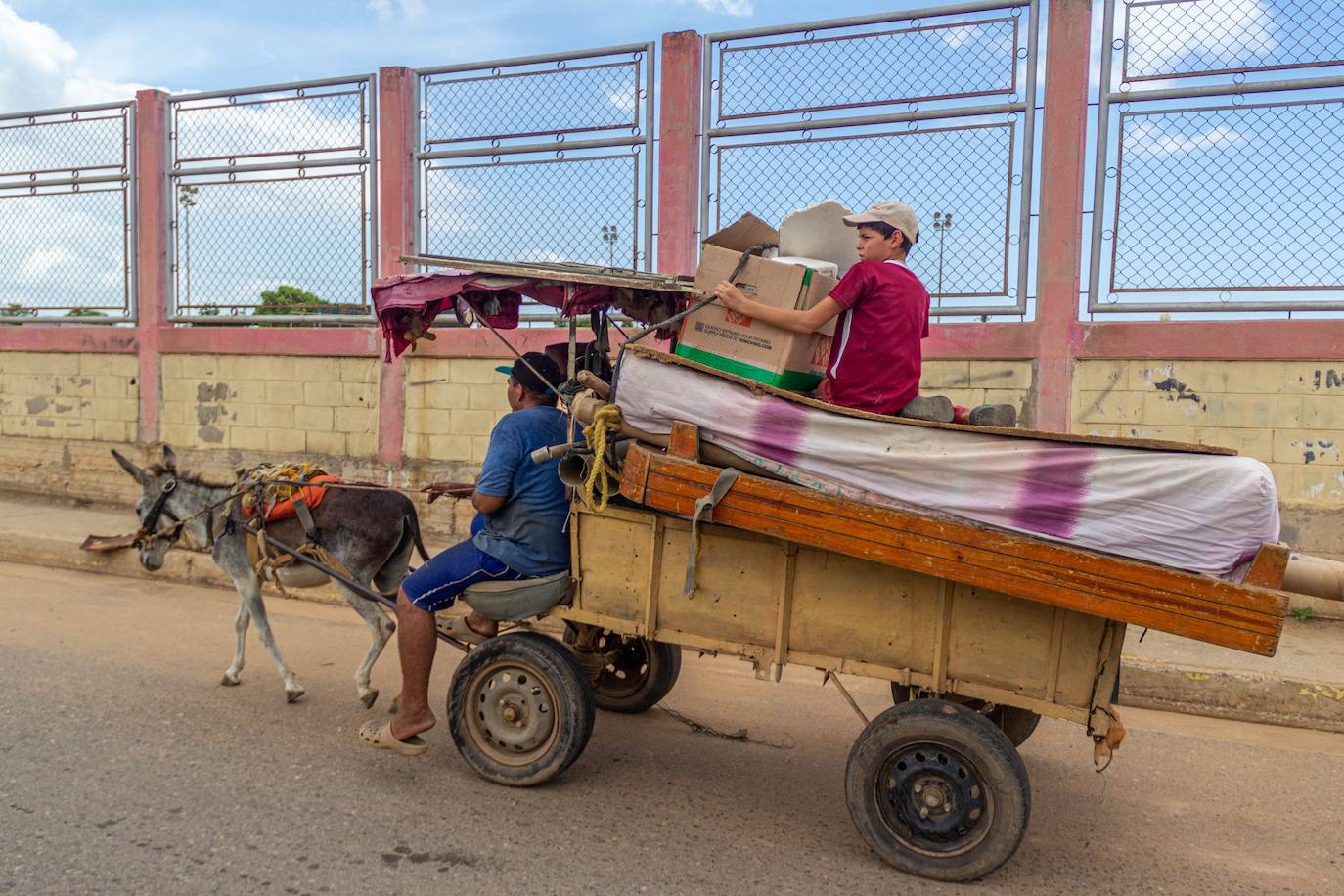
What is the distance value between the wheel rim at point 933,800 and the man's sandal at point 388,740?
6.15 ft

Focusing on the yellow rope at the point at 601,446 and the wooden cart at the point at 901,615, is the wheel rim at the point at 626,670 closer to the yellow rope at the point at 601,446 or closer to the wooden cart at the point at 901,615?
the wooden cart at the point at 901,615

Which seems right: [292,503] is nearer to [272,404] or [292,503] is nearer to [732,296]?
[732,296]

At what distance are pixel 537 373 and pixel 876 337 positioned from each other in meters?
1.40

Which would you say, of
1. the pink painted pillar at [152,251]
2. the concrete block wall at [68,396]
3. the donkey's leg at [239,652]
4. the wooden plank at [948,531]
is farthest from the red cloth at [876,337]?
the concrete block wall at [68,396]

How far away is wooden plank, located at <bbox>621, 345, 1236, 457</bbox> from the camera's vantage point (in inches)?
124

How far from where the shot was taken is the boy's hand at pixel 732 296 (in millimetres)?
3764

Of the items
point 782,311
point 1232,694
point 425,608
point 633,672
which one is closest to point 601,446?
point 782,311

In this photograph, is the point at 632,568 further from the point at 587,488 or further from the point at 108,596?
the point at 108,596

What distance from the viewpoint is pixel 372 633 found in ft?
17.3

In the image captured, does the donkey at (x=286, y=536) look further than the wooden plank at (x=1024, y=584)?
Yes

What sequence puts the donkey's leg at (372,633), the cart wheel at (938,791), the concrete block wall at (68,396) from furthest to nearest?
the concrete block wall at (68,396) → the donkey's leg at (372,633) → the cart wheel at (938,791)

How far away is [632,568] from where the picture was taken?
3896mm

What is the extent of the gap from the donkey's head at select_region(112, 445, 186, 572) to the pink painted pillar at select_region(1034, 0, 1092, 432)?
5.45 meters

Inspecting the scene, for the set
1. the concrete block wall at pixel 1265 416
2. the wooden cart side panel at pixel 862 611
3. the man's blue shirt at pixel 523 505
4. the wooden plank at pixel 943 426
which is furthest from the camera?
the concrete block wall at pixel 1265 416
